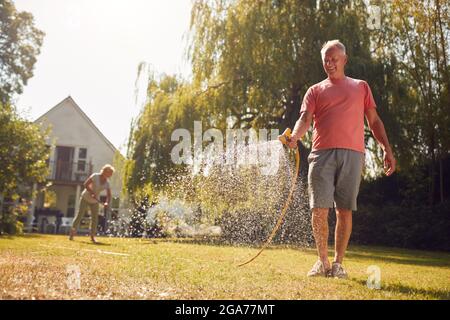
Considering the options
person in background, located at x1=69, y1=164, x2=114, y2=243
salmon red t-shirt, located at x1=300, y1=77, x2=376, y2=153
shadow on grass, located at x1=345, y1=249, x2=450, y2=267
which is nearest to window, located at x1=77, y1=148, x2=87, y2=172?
person in background, located at x1=69, y1=164, x2=114, y2=243

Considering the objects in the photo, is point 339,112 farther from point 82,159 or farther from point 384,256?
point 82,159

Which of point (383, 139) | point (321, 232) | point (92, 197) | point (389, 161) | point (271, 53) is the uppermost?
point (271, 53)

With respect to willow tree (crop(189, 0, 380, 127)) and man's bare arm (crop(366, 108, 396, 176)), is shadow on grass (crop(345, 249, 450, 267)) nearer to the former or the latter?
man's bare arm (crop(366, 108, 396, 176))

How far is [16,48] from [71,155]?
828 centimetres

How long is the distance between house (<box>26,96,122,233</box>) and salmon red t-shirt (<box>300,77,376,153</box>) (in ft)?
71.5

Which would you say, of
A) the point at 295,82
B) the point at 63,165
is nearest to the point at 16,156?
the point at 295,82

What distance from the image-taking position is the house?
24.8 metres

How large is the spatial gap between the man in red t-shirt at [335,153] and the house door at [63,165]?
899 inches

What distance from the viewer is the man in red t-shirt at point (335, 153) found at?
3623mm

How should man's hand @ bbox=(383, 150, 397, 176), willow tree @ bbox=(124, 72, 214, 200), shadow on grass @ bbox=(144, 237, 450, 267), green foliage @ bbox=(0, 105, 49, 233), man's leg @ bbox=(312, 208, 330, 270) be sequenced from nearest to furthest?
man's leg @ bbox=(312, 208, 330, 270)
man's hand @ bbox=(383, 150, 397, 176)
shadow on grass @ bbox=(144, 237, 450, 267)
green foliage @ bbox=(0, 105, 49, 233)
willow tree @ bbox=(124, 72, 214, 200)

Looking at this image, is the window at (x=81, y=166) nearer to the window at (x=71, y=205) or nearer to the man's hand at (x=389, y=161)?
the window at (x=71, y=205)

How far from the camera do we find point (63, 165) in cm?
2503

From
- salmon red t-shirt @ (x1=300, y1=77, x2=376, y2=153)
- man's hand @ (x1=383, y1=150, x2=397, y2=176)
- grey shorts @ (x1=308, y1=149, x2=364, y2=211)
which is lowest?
grey shorts @ (x1=308, y1=149, x2=364, y2=211)

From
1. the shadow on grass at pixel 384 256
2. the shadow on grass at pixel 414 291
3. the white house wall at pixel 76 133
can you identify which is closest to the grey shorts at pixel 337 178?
the shadow on grass at pixel 414 291
